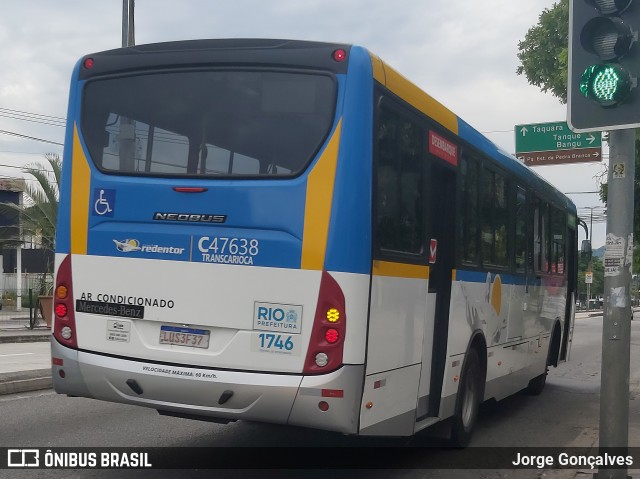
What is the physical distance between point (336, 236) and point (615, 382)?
2.64 m

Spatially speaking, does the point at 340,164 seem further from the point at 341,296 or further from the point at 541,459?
the point at 541,459

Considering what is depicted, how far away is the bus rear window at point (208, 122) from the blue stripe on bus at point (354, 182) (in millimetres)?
166

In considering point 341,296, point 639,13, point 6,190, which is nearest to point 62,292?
point 341,296

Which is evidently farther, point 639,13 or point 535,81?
point 535,81

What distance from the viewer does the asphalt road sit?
744 centimetres

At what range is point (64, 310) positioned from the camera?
669cm

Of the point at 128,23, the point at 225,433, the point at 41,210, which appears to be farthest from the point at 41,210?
the point at 225,433

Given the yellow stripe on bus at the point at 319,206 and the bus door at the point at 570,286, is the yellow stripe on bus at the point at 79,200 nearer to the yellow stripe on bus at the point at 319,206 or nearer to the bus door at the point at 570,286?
the yellow stripe on bus at the point at 319,206

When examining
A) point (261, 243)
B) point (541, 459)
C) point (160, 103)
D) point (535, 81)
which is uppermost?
point (535, 81)

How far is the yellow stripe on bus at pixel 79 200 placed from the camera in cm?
666

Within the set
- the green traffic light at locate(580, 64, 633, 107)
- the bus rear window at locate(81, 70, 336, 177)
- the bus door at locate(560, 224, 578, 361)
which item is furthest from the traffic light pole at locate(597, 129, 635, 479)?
the bus door at locate(560, 224, 578, 361)

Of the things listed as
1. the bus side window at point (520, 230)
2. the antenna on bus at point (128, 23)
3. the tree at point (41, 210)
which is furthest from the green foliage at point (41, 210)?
the bus side window at point (520, 230)

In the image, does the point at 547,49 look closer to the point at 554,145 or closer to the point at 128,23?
the point at 554,145

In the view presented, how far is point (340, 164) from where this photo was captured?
19.6 feet
